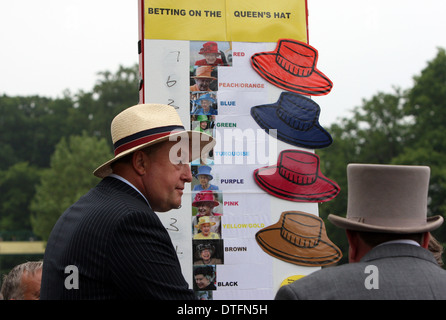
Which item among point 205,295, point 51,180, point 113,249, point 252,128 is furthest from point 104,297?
point 51,180

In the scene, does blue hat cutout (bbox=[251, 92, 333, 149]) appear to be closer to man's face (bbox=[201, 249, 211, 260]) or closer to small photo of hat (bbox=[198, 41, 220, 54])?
small photo of hat (bbox=[198, 41, 220, 54])

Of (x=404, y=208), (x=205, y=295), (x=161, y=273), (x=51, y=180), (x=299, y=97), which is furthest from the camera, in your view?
(x=51, y=180)

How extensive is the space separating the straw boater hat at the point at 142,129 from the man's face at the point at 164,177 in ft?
0.22

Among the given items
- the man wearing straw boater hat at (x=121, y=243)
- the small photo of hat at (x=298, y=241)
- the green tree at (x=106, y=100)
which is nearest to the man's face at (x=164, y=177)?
the man wearing straw boater hat at (x=121, y=243)

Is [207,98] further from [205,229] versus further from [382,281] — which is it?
[382,281]

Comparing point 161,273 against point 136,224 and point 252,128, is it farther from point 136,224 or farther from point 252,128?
point 252,128

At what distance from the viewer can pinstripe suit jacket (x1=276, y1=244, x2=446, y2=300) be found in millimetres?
2295

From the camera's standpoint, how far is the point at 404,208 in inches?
100.0

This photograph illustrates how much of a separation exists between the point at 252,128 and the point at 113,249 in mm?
1893

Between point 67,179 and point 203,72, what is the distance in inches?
1784

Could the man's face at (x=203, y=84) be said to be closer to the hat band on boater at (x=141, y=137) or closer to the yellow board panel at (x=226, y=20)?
the yellow board panel at (x=226, y=20)

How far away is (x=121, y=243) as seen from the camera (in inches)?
106

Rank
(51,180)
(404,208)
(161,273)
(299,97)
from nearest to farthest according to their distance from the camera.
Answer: (404,208), (161,273), (299,97), (51,180)

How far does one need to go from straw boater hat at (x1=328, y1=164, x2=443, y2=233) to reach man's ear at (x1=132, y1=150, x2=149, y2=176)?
3.38ft
